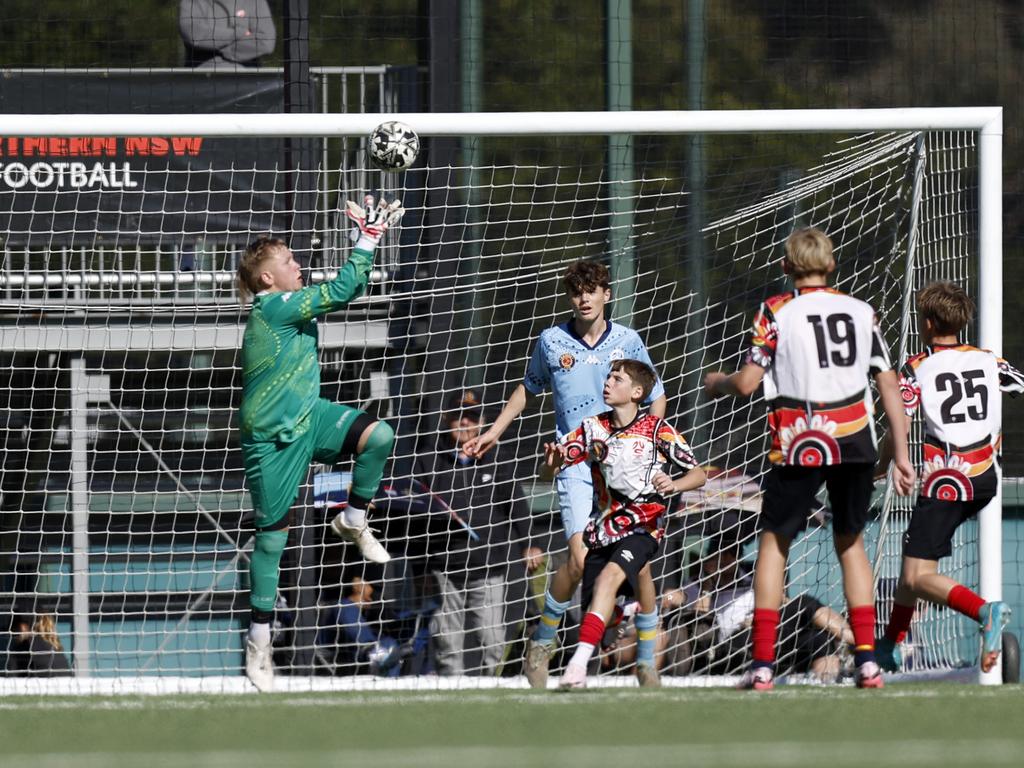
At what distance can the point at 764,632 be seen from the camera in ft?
15.8

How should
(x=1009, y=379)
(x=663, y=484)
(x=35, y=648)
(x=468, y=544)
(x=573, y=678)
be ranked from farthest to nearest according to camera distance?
(x=35, y=648)
(x=468, y=544)
(x=1009, y=379)
(x=663, y=484)
(x=573, y=678)

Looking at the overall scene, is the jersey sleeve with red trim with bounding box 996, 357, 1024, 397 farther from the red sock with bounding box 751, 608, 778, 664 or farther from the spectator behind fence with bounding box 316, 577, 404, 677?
the spectator behind fence with bounding box 316, 577, 404, 677

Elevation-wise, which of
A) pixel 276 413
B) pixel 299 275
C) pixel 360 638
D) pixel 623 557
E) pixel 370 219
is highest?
pixel 370 219

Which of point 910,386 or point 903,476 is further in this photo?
point 910,386

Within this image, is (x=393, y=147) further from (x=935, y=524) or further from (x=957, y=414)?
(x=935, y=524)

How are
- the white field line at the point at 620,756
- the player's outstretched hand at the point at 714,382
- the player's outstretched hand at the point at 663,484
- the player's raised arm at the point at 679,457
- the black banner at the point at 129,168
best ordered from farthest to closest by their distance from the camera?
the black banner at the point at 129,168 < the player's raised arm at the point at 679,457 < the player's outstretched hand at the point at 663,484 < the player's outstretched hand at the point at 714,382 < the white field line at the point at 620,756

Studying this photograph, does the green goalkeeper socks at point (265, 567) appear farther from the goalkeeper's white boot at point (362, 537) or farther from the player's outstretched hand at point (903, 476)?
the player's outstretched hand at point (903, 476)

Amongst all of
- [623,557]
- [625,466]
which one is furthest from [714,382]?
[623,557]

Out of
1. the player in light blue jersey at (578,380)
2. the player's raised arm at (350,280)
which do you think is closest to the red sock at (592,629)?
the player in light blue jersey at (578,380)

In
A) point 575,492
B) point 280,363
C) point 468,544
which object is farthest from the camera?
point 468,544

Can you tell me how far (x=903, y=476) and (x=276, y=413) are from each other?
2244mm

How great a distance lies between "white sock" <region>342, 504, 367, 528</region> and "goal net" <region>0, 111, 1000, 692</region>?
54cm

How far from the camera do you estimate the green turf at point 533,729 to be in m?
3.95

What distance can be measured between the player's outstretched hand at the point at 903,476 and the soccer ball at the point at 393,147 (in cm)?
208
